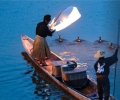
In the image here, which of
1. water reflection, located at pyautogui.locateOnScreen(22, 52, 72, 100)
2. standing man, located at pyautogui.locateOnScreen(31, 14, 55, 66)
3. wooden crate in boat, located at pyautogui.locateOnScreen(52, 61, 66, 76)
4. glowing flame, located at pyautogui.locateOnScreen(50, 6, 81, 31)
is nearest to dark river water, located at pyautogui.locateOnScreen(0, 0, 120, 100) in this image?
water reflection, located at pyautogui.locateOnScreen(22, 52, 72, 100)

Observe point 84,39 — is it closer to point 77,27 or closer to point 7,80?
point 77,27

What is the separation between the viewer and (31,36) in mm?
22516

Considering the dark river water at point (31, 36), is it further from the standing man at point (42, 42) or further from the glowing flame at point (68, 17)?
the glowing flame at point (68, 17)

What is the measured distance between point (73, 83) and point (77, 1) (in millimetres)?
35841

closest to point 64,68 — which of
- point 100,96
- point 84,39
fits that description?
point 100,96

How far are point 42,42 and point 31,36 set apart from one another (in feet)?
30.6

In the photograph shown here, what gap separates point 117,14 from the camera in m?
33.5

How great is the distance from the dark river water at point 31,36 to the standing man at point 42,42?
846mm

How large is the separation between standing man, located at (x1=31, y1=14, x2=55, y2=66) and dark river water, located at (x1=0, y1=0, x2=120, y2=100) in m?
0.85

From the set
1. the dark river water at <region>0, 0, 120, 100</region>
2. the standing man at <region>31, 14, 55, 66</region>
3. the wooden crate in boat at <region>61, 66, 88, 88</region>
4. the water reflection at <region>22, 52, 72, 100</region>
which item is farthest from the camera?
the standing man at <region>31, 14, 55, 66</region>

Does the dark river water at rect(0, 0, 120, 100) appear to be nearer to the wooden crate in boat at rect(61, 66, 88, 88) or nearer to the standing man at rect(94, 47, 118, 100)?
the wooden crate in boat at rect(61, 66, 88, 88)

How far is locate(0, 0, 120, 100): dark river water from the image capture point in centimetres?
1239

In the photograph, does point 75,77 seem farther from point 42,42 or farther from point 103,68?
point 42,42

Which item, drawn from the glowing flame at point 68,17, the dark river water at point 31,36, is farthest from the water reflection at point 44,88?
the glowing flame at point 68,17
